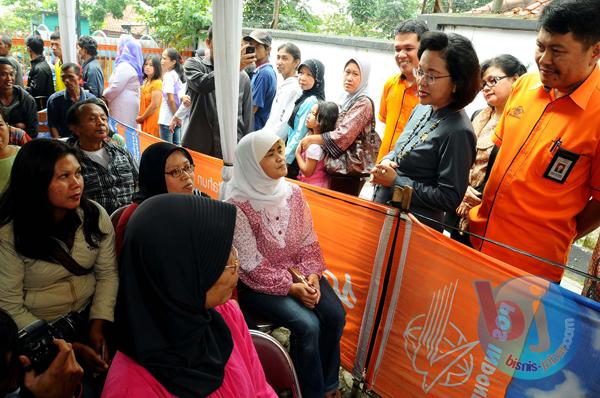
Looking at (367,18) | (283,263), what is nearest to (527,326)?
(283,263)

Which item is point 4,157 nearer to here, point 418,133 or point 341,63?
point 418,133

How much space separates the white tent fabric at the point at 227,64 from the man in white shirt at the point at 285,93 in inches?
62.3

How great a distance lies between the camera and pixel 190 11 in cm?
1288

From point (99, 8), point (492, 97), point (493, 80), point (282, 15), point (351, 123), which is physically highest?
point (99, 8)

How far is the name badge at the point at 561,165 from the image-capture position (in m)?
2.07

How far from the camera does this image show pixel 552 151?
211 cm

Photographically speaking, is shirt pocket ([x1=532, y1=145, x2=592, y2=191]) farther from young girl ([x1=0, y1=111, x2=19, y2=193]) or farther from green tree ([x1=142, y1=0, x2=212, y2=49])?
green tree ([x1=142, y1=0, x2=212, y2=49])

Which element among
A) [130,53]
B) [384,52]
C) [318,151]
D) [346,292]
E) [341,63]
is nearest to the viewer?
[346,292]

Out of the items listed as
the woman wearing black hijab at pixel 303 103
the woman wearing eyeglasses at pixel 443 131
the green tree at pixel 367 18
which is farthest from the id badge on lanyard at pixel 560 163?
the green tree at pixel 367 18

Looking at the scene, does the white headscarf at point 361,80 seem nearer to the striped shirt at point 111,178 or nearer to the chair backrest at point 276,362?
the striped shirt at point 111,178

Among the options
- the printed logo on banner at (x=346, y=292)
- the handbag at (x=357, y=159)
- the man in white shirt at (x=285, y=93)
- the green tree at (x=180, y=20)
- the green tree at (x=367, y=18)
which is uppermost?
the green tree at (x=367, y=18)

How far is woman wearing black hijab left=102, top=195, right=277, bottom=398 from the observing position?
1308mm

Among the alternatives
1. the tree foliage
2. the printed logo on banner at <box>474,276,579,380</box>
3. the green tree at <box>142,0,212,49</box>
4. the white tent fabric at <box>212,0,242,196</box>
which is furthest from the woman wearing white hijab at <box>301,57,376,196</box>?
the tree foliage

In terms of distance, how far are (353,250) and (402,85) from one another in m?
1.64
